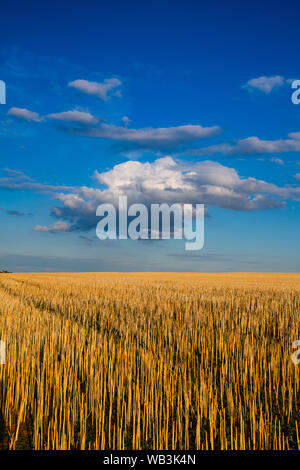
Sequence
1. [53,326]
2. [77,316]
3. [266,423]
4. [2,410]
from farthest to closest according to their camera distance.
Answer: [77,316]
[53,326]
[2,410]
[266,423]

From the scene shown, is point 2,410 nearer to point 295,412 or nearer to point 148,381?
point 148,381

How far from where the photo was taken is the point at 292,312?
11547 millimetres

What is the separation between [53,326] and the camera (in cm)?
856

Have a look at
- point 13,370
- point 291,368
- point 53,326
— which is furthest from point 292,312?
point 13,370

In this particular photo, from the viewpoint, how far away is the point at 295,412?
14.9ft

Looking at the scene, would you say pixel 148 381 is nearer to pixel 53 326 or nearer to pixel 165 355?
pixel 165 355

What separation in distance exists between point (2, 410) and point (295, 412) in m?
3.59
